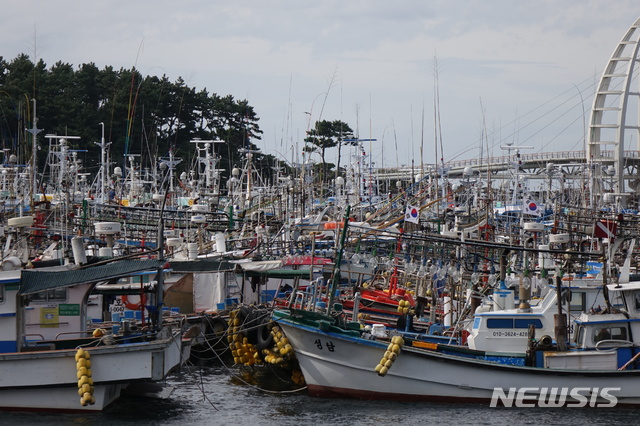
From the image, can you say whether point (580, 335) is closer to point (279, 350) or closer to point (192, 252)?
point (279, 350)

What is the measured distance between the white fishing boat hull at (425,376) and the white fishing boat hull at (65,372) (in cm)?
403

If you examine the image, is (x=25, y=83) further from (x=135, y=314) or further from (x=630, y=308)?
(x=630, y=308)

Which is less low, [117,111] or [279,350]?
[117,111]

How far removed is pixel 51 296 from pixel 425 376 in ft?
27.9

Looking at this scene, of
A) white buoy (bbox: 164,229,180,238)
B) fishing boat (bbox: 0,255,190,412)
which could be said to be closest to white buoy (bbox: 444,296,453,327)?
fishing boat (bbox: 0,255,190,412)

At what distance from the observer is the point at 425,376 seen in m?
21.8

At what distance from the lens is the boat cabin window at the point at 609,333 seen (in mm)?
21578

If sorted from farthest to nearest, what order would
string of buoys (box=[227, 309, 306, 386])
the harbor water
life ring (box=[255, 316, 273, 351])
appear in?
1. life ring (box=[255, 316, 273, 351])
2. string of buoys (box=[227, 309, 306, 386])
3. the harbor water

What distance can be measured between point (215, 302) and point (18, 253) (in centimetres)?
701

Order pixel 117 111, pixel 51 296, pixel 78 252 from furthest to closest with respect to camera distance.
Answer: pixel 117 111 < pixel 78 252 < pixel 51 296

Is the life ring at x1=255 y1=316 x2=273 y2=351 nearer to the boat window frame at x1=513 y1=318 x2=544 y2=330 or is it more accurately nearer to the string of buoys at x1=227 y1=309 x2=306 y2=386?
the string of buoys at x1=227 y1=309 x2=306 y2=386

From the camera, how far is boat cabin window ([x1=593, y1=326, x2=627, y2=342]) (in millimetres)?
21578

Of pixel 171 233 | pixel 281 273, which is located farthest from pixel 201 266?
pixel 171 233

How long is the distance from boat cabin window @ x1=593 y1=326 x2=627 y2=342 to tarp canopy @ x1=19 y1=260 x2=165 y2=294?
982 cm
